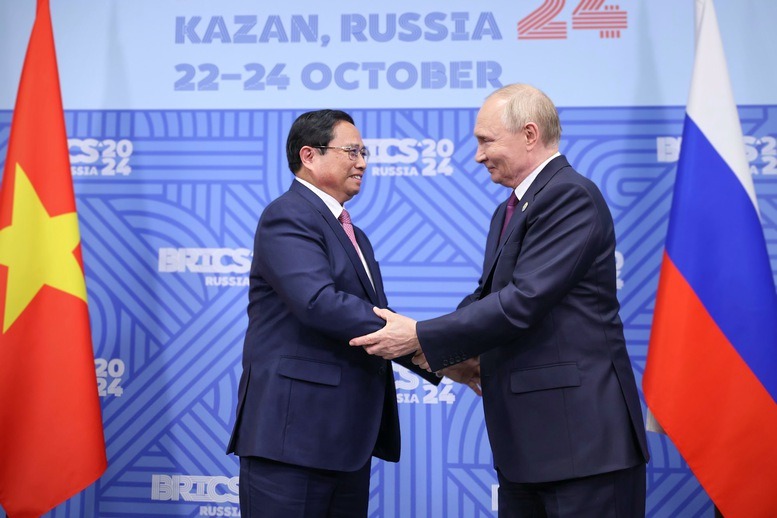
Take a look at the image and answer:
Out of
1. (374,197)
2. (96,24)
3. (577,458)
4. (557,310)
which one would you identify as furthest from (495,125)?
(96,24)

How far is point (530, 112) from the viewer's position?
2.15 metres

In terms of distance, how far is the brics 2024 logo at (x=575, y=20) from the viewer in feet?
10.9

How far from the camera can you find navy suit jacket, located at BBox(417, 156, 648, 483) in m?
1.86

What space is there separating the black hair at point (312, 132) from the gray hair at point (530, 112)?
61 cm

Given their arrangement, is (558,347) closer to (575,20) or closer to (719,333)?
(719,333)

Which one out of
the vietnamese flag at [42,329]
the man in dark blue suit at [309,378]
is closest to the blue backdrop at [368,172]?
the vietnamese flag at [42,329]

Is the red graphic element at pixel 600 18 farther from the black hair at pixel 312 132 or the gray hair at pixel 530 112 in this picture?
the black hair at pixel 312 132

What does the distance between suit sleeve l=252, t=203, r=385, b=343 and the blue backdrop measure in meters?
1.05

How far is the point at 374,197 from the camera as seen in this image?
330 cm

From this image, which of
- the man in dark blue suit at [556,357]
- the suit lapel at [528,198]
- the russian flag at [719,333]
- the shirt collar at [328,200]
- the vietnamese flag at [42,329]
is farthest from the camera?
the vietnamese flag at [42,329]

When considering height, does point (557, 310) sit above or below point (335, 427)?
above

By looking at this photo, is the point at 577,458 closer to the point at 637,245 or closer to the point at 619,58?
the point at 637,245

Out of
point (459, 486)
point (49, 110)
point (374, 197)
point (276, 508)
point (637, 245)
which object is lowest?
point (459, 486)

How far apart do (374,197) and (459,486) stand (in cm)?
134
